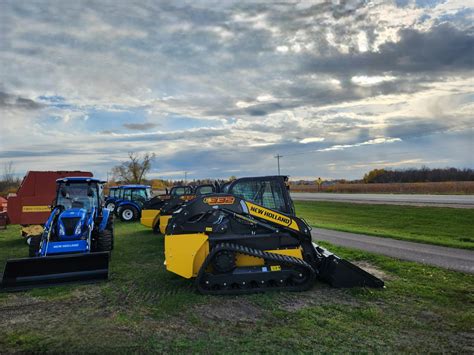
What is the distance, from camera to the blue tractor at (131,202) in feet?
77.7

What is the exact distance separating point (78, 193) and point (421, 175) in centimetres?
7997

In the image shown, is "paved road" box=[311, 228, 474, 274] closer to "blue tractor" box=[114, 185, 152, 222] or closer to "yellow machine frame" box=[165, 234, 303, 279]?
"yellow machine frame" box=[165, 234, 303, 279]

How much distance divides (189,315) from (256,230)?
233 centimetres

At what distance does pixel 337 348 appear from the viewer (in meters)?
4.53

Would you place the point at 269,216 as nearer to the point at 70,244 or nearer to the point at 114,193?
the point at 70,244

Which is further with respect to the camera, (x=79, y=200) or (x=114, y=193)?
(x=114, y=193)

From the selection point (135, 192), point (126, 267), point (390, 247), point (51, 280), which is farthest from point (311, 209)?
point (51, 280)

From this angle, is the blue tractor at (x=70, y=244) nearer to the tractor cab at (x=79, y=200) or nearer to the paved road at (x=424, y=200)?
the tractor cab at (x=79, y=200)

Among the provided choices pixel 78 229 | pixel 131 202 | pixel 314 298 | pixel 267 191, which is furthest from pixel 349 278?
pixel 131 202

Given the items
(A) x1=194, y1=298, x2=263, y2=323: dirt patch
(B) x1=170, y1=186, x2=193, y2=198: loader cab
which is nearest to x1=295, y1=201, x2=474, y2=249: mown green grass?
(B) x1=170, y1=186, x2=193, y2=198: loader cab

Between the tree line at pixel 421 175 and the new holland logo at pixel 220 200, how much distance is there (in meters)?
77.2

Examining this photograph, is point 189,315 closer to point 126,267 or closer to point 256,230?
point 256,230

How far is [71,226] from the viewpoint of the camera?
9.73 metres

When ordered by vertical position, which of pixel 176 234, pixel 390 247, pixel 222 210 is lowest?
pixel 390 247
